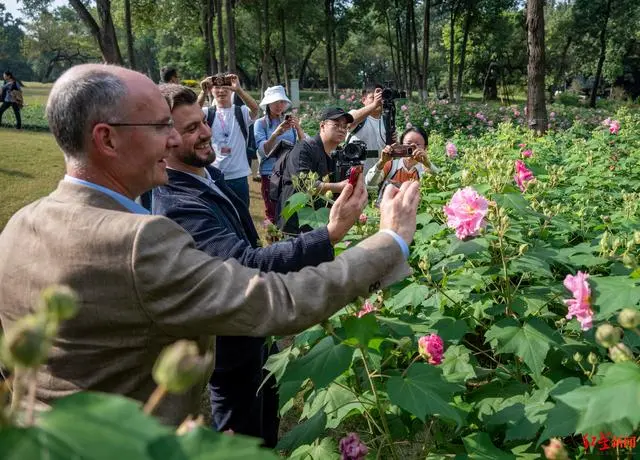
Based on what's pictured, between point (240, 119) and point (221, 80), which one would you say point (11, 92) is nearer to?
point (240, 119)

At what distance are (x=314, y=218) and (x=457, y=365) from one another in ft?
3.20

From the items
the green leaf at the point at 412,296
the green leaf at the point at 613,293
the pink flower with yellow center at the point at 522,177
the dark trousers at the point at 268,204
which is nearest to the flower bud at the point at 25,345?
the green leaf at the point at 613,293

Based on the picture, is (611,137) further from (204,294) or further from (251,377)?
(204,294)

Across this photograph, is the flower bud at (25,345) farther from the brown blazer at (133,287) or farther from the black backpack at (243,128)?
the black backpack at (243,128)

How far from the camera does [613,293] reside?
1.48 m

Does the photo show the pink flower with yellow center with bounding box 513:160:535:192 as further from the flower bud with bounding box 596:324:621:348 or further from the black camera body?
the flower bud with bounding box 596:324:621:348

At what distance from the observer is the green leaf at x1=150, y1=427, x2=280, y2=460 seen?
0.54 m

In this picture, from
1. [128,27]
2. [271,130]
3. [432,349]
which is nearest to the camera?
[432,349]

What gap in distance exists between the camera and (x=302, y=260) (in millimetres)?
1851

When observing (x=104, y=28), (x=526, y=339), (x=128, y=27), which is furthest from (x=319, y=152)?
(x=128, y=27)

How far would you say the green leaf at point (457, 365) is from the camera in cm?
174

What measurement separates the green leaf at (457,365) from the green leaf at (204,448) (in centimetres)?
124

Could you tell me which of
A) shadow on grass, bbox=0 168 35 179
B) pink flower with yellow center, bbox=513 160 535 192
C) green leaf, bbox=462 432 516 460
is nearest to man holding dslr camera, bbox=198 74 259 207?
pink flower with yellow center, bbox=513 160 535 192

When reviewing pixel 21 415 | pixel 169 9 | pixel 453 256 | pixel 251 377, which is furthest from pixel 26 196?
pixel 169 9
